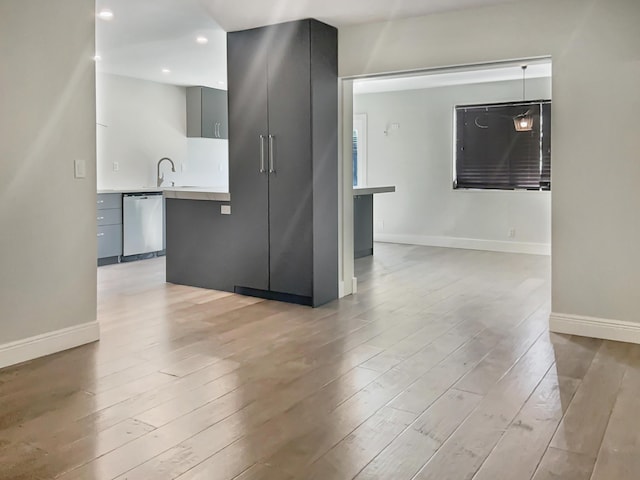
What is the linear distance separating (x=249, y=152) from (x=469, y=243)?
4413 millimetres

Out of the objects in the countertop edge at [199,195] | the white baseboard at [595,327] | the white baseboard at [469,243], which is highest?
the countertop edge at [199,195]

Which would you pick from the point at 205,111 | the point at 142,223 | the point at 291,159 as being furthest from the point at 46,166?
the point at 205,111

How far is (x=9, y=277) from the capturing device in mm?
3355

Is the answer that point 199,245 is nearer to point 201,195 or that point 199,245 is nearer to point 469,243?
point 201,195

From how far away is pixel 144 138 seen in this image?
7926 mm

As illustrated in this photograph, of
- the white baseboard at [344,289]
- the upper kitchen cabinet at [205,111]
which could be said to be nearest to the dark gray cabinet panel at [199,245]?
the white baseboard at [344,289]

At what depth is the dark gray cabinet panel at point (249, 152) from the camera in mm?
4961

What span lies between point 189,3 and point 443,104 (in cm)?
495

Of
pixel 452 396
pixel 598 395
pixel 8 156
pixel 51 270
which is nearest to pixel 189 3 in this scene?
pixel 8 156

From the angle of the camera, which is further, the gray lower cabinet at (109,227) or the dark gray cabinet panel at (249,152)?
the gray lower cabinet at (109,227)

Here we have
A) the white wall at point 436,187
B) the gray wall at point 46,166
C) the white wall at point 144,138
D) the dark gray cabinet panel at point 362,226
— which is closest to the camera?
Result: the gray wall at point 46,166

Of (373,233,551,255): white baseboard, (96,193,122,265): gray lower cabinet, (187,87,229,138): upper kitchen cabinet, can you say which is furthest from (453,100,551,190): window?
(96,193,122,265): gray lower cabinet

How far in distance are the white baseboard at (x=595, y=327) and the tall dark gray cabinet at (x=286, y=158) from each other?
1850mm

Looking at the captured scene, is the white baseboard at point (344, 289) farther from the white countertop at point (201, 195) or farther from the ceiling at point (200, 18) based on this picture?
the ceiling at point (200, 18)
